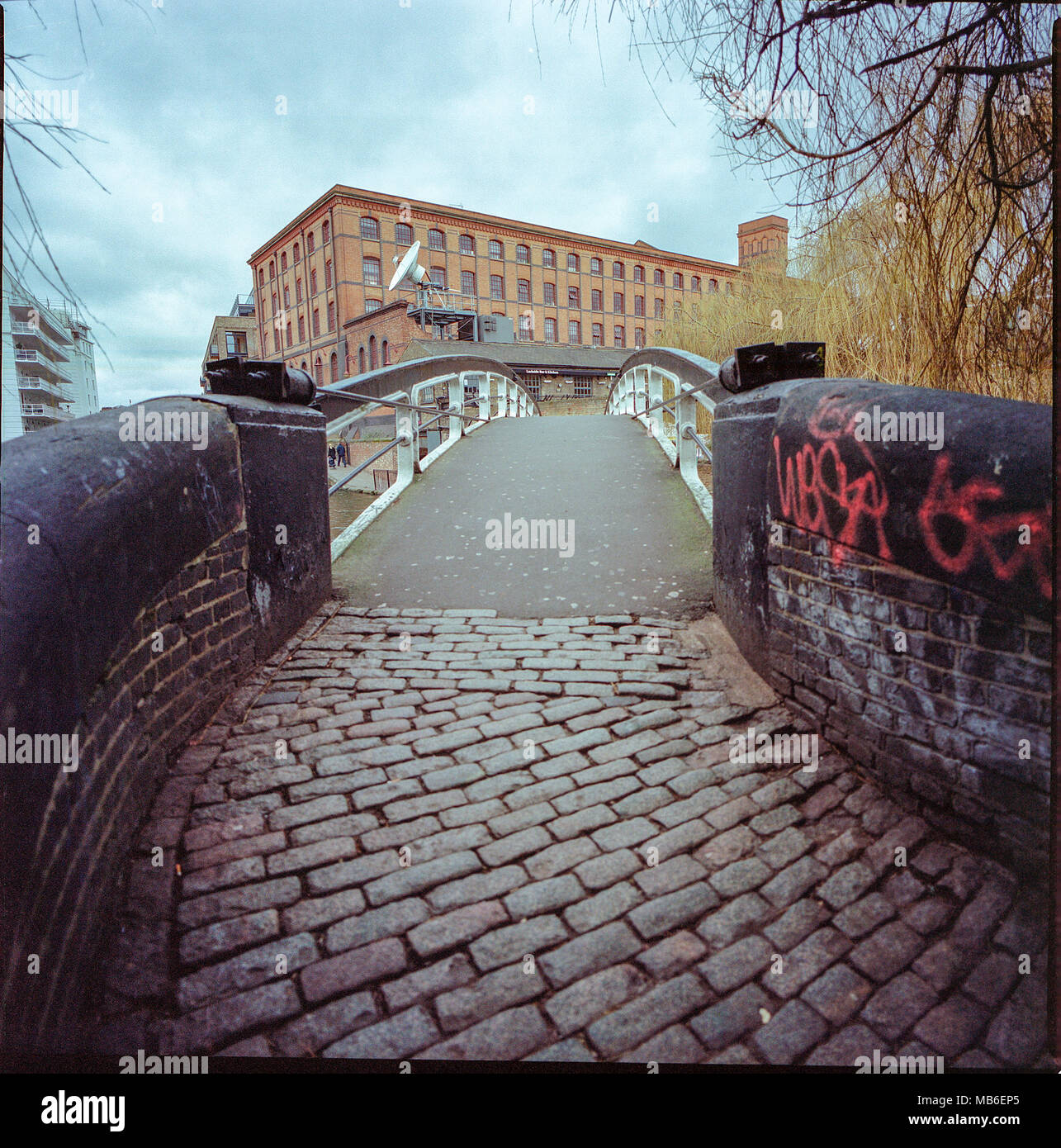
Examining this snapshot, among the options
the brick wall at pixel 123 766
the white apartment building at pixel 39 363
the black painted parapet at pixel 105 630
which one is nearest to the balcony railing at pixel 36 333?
the white apartment building at pixel 39 363

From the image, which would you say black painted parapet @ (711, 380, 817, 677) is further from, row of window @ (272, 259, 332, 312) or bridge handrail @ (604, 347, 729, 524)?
row of window @ (272, 259, 332, 312)

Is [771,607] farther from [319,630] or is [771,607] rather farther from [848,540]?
[319,630]

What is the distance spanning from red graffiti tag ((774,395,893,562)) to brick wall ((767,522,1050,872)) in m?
0.09

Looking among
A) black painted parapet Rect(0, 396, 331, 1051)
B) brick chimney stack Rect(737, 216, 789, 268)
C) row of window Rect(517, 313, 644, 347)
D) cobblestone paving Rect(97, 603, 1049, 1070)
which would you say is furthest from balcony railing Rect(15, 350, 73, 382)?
row of window Rect(517, 313, 644, 347)

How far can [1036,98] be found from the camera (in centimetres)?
272

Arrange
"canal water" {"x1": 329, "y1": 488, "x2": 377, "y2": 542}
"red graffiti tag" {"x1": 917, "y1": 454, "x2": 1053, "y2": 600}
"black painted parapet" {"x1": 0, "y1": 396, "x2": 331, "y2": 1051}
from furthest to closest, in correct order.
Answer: "canal water" {"x1": 329, "y1": 488, "x2": 377, "y2": 542}
"red graffiti tag" {"x1": 917, "y1": 454, "x2": 1053, "y2": 600}
"black painted parapet" {"x1": 0, "y1": 396, "x2": 331, "y2": 1051}

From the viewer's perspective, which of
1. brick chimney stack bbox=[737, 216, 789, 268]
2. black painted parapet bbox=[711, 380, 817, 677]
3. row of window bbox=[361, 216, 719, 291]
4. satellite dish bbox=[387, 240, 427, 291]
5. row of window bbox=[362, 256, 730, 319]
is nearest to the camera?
black painted parapet bbox=[711, 380, 817, 677]

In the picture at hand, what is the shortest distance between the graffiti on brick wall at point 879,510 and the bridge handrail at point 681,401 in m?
1.50

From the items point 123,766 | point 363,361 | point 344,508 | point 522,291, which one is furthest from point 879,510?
point 522,291

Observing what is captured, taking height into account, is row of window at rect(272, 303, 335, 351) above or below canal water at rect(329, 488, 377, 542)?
above

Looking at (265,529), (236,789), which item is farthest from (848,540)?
(265,529)

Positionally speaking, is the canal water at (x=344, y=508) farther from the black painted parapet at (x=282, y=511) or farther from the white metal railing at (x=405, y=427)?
the black painted parapet at (x=282, y=511)

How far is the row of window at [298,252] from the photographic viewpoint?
136 ft

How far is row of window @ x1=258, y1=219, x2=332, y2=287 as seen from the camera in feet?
136
